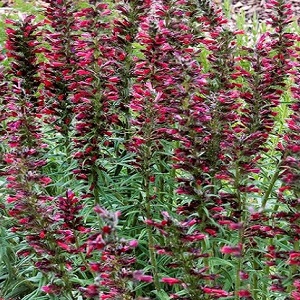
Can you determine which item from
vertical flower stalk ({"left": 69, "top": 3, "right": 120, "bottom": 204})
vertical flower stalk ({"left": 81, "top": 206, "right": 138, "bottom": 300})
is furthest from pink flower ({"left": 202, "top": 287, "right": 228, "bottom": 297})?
vertical flower stalk ({"left": 69, "top": 3, "right": 120, "bottom": 204})

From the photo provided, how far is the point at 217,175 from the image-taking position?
335 cm

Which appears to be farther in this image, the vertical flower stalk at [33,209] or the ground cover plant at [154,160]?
the vertical flower stalk at [33,209]

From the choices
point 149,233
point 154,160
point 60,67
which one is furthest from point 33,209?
point 60,67

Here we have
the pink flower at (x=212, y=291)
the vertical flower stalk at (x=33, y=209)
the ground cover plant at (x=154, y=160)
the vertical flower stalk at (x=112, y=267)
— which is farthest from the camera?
the vertical flower stalk at (x=33, y=209)

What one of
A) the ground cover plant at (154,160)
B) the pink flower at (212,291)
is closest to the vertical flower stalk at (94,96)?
the ground cover plant at (154,160)

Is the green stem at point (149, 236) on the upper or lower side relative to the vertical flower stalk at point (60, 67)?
lower

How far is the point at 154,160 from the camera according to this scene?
4074 millimetres

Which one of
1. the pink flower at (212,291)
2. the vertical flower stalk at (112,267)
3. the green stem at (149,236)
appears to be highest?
the vertical flower stalk at (112,267)

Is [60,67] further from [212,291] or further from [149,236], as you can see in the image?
[212,291]

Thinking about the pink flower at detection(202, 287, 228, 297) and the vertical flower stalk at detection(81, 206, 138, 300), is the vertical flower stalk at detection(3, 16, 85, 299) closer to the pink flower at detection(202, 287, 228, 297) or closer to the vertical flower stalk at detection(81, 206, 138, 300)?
the vertical flower stalk at detection(81, 206, 138, 300)

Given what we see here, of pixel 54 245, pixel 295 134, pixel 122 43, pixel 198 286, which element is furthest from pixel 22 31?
pixel 198 286

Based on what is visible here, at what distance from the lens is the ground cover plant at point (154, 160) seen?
3.20 metres

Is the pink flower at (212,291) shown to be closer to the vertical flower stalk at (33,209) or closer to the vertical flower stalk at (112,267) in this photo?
the vertical flower stalk at (112,267)

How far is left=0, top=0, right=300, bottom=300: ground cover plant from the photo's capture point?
10.5ft
